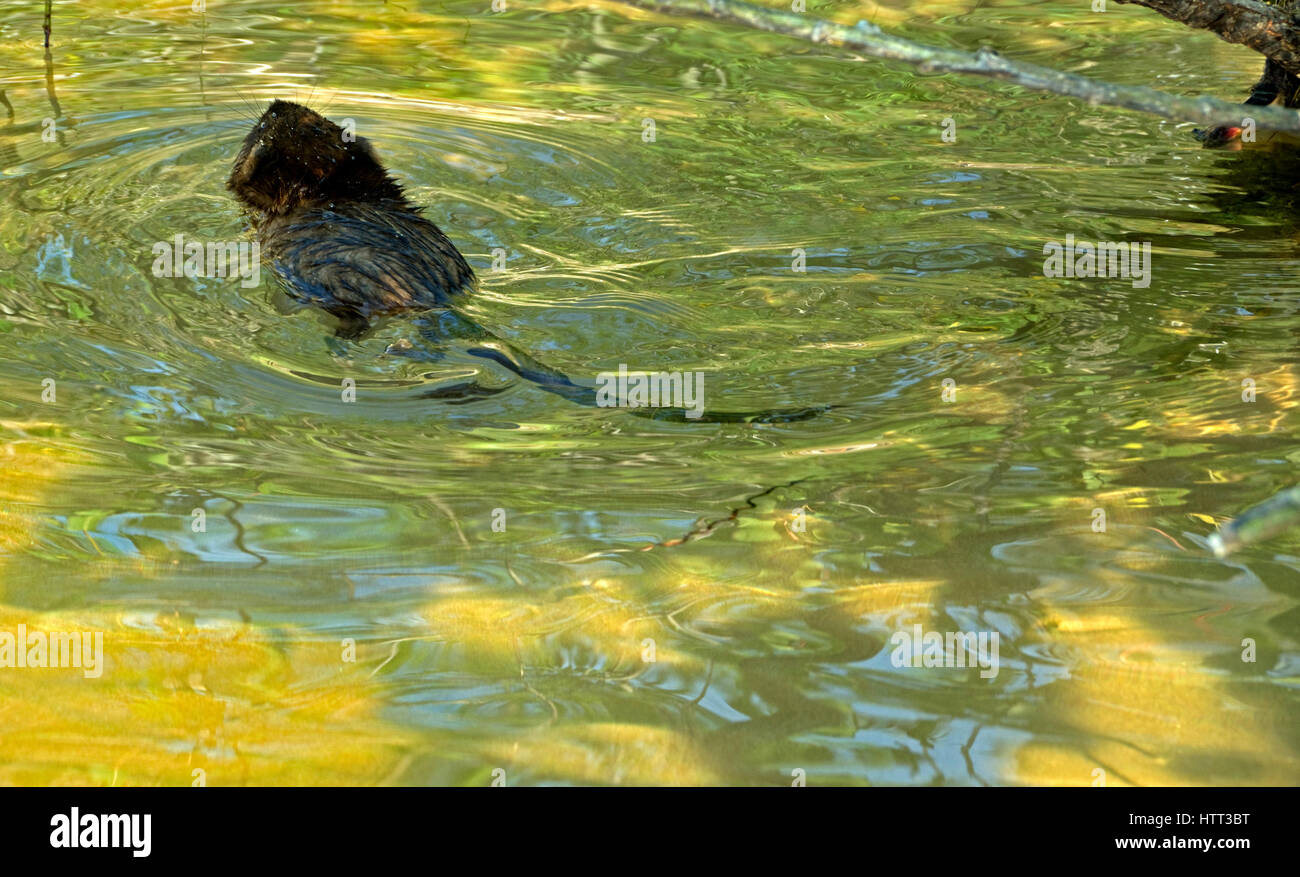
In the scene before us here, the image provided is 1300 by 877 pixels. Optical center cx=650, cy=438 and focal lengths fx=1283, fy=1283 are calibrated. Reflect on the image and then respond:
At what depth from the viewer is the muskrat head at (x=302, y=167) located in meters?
5.31

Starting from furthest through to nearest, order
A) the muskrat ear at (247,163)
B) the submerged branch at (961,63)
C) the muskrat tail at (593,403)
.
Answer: the muskrat ear at (247,163) → the muskrat tail at (593,403) → the submerged branch at (961,63)

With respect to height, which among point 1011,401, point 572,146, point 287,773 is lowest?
point 287,773

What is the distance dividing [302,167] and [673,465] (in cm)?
267

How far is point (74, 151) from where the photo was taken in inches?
236

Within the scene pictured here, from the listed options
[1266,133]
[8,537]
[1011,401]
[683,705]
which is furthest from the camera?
[1266,133]

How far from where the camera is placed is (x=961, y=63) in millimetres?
2082

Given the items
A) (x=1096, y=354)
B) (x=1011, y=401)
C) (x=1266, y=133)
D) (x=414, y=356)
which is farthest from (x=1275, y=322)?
(x=414, y=356)

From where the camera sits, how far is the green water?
2.47 meters

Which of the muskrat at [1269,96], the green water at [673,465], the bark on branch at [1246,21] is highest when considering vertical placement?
the bark on branch at [1246,21]

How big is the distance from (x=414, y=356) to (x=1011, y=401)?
6.35ft

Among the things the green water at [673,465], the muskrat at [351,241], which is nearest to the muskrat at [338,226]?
the muskrat at [351,241]

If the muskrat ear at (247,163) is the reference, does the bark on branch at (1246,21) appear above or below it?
above

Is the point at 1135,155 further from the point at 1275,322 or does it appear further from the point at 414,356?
the point at 414,356

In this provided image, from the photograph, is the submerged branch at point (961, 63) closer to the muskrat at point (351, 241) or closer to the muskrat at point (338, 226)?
the muskrat at point (351, 241)
